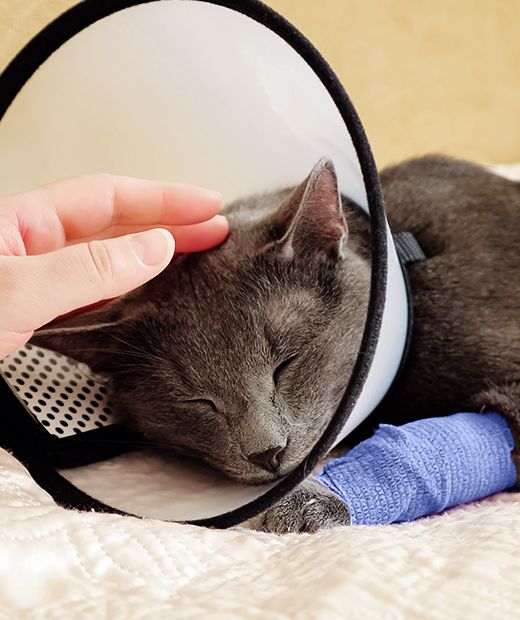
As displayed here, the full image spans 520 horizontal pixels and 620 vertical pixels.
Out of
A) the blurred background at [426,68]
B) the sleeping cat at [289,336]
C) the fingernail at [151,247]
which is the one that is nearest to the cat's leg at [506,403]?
the sleeping cat at [289,336]

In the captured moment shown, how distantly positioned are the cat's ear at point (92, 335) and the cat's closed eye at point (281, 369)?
22 cm

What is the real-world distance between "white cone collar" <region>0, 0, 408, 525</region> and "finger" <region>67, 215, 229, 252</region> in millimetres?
137

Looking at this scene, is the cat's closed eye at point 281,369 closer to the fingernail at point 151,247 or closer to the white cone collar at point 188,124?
the white cone collar at point 188,124

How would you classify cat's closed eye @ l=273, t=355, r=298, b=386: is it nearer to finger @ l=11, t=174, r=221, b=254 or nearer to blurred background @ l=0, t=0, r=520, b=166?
finger @ l=11, t=174, r=221, b=254

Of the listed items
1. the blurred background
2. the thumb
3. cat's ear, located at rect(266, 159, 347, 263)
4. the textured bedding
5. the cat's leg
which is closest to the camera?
the textured bedding

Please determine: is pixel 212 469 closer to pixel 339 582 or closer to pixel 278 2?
pixel 339 582

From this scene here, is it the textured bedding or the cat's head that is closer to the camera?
the textured bedding

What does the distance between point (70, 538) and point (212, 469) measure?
1.29 feet

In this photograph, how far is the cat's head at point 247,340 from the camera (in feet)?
2.86

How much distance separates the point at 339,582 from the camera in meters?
0.51

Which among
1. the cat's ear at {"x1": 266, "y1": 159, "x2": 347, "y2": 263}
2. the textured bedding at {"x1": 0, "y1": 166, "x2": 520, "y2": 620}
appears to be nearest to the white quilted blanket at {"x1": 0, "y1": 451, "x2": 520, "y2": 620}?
A: the textured bedding at {"x1": 0, "y1": 166, "x2": 520, "y2": 620}

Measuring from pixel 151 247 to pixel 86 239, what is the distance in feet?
1.13

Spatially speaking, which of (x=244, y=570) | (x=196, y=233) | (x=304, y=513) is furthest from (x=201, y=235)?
(x=244, y=570)

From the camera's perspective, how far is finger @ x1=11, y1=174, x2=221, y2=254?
34.9 inches
